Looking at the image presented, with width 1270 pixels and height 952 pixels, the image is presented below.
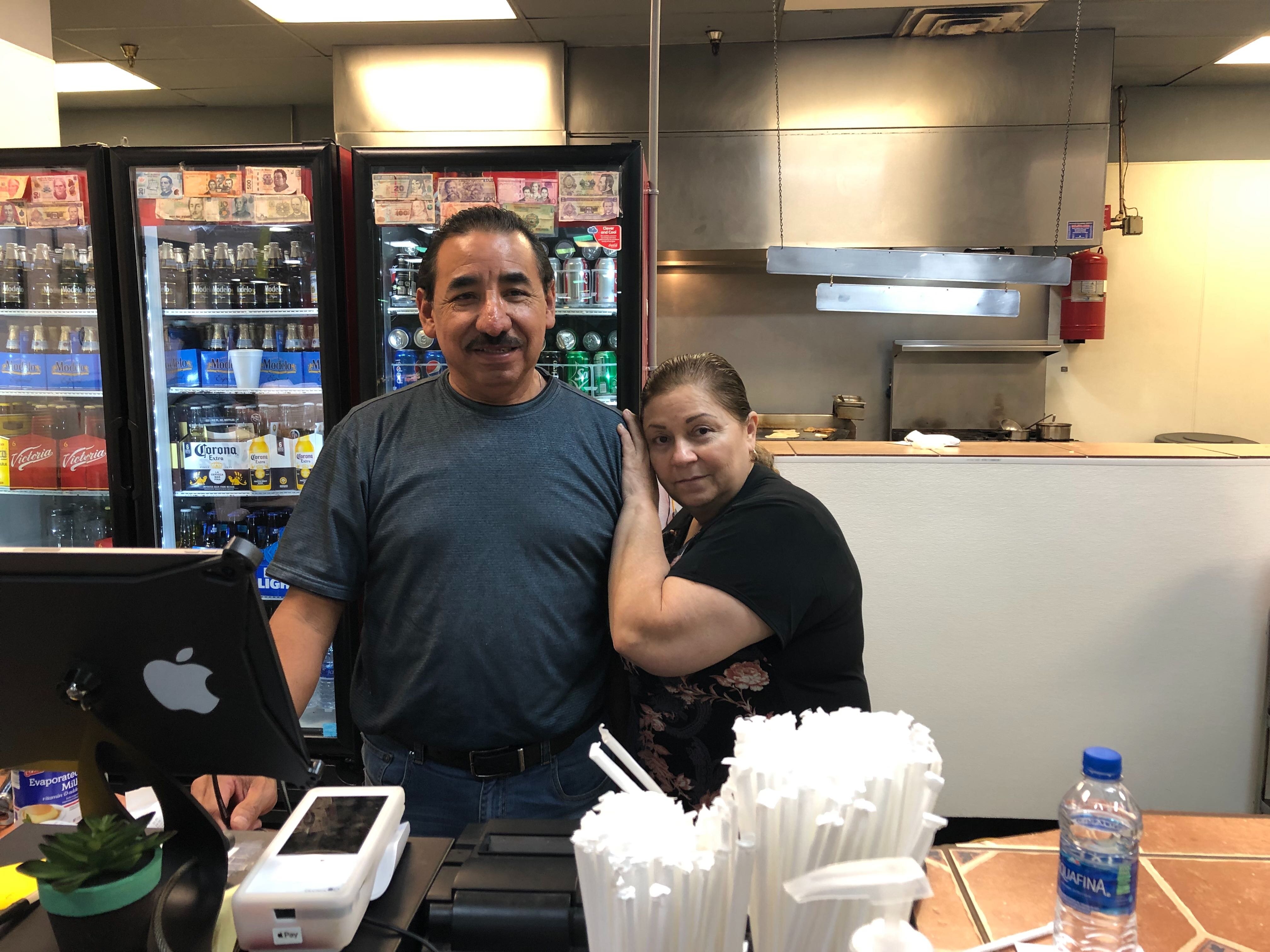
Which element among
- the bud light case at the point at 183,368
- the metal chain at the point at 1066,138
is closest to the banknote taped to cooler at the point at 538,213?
the bud light case at the point at 183,368

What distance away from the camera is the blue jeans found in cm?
159

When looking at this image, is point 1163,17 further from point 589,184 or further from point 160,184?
→ point 160,184

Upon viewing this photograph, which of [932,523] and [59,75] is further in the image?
[59,75]

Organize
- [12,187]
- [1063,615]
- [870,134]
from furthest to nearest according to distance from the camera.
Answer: [870,134], [1063,615], [12,187]

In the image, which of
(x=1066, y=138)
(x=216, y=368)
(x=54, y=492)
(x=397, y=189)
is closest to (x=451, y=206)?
(x=397, y=189)

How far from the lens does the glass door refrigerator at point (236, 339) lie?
9.27ft

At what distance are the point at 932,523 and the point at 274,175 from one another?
2.53 metres

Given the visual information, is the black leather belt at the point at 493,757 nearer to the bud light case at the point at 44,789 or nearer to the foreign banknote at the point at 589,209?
the foreign banknote at the point at 589,209

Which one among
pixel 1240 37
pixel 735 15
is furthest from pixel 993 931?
pixel 1240 37

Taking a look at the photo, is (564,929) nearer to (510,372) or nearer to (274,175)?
(510,372)

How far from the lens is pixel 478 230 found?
1639 millimetres

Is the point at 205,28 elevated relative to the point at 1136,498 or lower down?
elevated

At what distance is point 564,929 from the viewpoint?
91cm

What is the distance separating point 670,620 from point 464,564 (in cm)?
41
